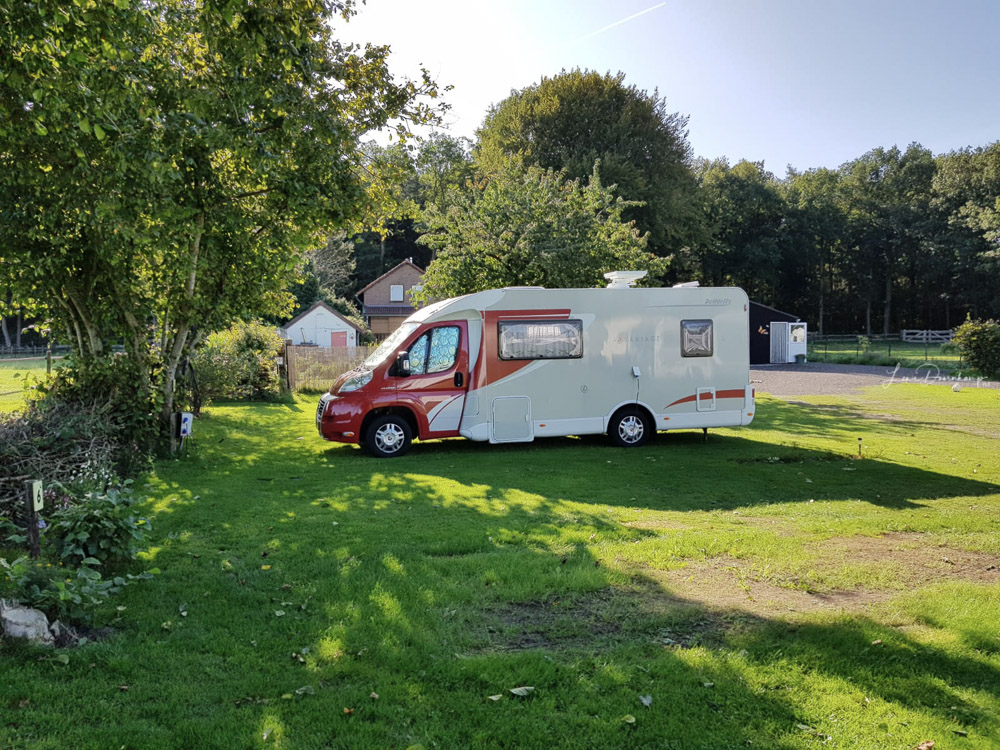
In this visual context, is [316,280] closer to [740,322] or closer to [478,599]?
[740,322]

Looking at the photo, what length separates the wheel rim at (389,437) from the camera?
10930 mm

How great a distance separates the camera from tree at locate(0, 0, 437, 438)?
6.65 m

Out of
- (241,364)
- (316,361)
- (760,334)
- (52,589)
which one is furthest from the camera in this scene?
(760,334)

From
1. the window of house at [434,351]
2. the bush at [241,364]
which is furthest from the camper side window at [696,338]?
the bush at [241,364]

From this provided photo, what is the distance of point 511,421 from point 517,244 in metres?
6.89

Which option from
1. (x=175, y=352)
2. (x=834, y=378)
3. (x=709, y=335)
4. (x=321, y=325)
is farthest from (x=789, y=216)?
(x=175, y=352)

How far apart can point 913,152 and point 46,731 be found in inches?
2943

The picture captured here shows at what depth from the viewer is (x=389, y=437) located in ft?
36.0

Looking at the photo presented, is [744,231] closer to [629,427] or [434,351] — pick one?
[629,427]

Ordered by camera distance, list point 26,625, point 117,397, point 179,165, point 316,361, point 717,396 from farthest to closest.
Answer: point 316,361
point 717,396
point 117,397
point 179,165
point 26,625

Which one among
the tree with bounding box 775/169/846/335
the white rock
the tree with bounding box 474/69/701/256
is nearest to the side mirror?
the white rock

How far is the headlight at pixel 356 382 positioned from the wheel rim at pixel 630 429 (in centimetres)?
446

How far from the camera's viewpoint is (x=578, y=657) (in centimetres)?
375

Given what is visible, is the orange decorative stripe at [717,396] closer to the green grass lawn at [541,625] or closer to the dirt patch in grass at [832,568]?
the green grass lawn at [541,625]
